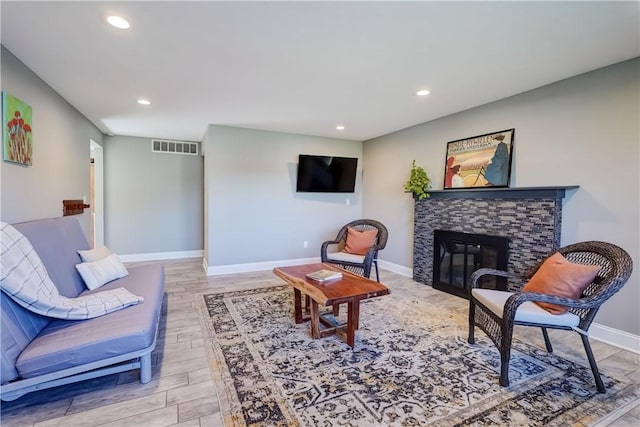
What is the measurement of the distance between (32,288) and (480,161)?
4244mm

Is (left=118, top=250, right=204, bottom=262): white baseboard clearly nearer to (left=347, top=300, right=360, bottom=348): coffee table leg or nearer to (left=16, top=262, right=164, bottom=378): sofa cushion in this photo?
(left=16, top=262, right=164, bottom=378): sofa cushion

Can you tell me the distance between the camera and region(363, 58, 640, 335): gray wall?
8.02 ft

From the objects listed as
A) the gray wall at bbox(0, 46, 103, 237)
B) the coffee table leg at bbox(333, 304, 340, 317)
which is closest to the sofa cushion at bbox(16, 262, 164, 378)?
the gray wall at bbox(0, 46, 103, 237)

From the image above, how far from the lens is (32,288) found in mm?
1749

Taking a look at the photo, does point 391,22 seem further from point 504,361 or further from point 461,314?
point 461,314

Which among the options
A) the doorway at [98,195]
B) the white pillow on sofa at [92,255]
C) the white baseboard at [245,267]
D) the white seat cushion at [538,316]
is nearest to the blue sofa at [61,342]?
the white pillow on sofa at [92,255]

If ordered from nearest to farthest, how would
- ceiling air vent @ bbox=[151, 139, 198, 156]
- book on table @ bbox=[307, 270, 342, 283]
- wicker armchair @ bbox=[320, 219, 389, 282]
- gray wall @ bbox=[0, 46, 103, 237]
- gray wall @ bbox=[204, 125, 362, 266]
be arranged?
1. gray wall @ bbox=[0, 46, 103, 237]
2. book on table @ bbox=[307, 270, 342, 283]
3. wicker armchair @ bbox=[320, 219, 389, 282]
4. gray wall @ bbox=[204, 125, 362, 266]
5. ceiling air vent @ bbox=[151, 139, 198, 156]

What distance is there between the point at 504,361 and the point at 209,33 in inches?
117

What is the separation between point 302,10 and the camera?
178 cm

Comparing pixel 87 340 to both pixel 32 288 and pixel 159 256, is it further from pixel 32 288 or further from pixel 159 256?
pixel 159 256

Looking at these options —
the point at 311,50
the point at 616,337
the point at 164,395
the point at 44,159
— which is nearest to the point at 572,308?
the point at 616,337

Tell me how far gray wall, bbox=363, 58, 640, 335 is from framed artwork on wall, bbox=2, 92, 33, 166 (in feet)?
14.8

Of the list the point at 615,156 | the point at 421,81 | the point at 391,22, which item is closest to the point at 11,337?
the point at 391,22

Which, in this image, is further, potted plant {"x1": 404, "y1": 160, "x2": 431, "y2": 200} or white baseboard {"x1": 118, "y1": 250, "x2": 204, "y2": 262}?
white baseboard {"x1": 118, "y1": 250, "x2": 204, "y2": 262}
